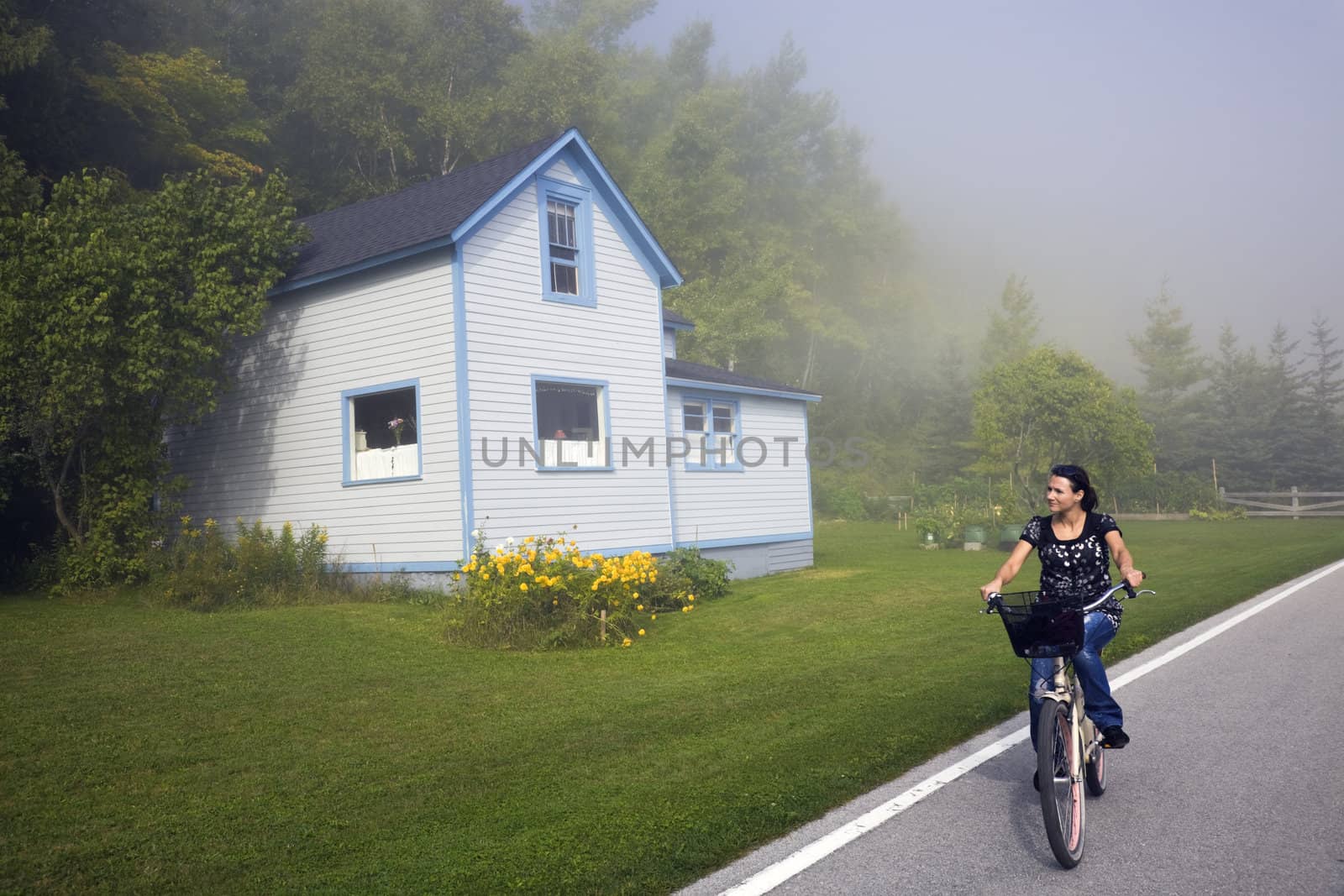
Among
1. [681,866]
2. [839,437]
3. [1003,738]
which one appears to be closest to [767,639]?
[1003,738]

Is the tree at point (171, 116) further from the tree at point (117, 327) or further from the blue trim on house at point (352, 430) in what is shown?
→ the blue trim on house at point (352, 430)

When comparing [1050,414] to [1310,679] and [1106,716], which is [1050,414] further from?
[1106,716]

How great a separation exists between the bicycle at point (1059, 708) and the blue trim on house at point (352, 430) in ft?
39.6

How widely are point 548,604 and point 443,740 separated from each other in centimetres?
478

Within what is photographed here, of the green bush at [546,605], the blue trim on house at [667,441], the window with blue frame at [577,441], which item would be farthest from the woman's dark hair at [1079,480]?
the blue trim on house at [667,441]

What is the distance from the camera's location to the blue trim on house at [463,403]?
602 inches

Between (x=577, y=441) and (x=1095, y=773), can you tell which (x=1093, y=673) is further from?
(x=577, y=441)

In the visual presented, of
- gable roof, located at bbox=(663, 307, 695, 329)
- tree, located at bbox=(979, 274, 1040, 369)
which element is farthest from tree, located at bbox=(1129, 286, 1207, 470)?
gable roof, located at bbox=(663, 307, 695, 329)

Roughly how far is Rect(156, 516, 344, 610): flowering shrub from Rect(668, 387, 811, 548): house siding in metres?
6.34

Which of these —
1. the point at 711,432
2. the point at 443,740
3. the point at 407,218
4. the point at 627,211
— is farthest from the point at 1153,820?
the point at 711,432

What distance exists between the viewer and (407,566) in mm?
16016

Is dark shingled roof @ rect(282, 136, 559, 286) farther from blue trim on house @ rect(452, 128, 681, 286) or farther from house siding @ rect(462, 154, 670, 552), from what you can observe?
house siding @ rect(462, 154, 670, 552)

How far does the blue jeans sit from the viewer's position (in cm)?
524

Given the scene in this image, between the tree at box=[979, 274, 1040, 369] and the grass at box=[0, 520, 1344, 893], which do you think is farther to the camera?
the tree at box=[979, 274, 1040, 369]
